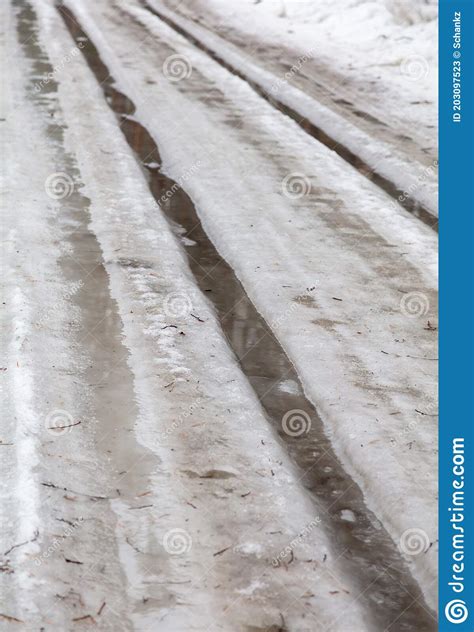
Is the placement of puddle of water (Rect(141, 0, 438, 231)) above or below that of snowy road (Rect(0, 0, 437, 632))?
below

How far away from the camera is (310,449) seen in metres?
4.28

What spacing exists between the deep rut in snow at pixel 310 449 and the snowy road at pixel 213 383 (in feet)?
0.04

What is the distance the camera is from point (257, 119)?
9.85 metres

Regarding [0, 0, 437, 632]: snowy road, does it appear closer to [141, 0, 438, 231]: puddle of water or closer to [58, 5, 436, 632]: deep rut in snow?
[58, 5, 436, 632]: deep rut in snow

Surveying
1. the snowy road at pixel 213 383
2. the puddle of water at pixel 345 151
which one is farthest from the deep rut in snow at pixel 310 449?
the puddle of water at pixel 345 151

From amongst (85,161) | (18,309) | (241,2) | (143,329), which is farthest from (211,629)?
(241,2)

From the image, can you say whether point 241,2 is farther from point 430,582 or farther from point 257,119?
point 430,582

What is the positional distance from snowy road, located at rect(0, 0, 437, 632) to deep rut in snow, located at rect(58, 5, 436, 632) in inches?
0.5

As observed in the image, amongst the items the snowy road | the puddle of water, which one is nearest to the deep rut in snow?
the snowy road

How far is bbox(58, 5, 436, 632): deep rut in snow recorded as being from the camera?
3.41 meters

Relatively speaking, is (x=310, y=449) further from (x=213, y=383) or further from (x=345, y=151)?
(x=345, y=151)

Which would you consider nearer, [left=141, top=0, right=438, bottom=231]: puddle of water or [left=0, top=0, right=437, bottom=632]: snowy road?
[left=0, top=0, right=437, bottom=632]: snowy road
